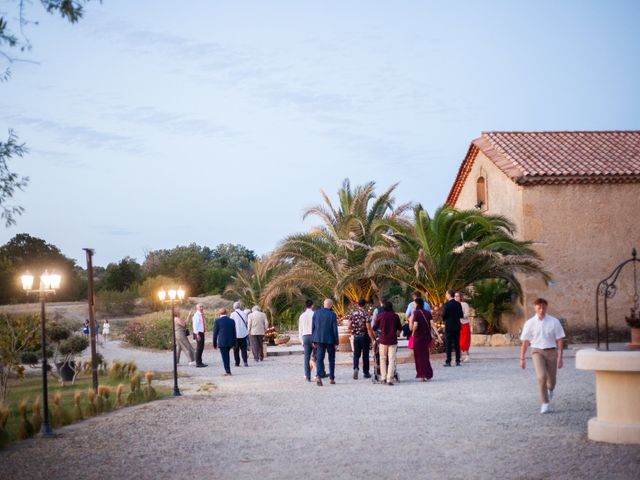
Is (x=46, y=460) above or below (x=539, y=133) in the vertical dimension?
below

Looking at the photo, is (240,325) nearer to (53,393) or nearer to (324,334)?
(53,393)

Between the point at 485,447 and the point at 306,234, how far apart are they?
74.5ft

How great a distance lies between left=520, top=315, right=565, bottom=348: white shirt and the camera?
12.5 m

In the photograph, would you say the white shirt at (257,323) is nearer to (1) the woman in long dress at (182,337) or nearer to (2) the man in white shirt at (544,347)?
(1) the woman in long dress at (182,337)

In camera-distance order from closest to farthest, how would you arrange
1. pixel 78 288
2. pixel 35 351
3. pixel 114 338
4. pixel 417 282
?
pixel 417 282 → pixel 35 351 → pixel 114 338 → pixel 78 288

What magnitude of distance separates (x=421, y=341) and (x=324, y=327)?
208 centimetres

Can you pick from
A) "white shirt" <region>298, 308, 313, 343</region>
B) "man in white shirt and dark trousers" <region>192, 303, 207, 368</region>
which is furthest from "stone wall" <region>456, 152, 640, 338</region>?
"white shirt" <region>298, 308, 313, 343</region>

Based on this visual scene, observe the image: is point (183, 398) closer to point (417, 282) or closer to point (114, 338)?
point (417, 282)

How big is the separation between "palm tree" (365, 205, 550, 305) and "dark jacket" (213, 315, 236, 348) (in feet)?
15.4

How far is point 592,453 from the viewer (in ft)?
30.3

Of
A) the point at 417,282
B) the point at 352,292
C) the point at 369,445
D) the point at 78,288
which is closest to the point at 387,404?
the point at 369,445

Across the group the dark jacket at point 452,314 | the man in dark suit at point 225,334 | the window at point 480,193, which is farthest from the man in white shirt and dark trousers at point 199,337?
the window at point 480,193

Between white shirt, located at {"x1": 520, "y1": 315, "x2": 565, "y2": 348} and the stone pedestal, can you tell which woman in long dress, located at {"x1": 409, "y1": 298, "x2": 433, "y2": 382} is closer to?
white shirt, located at {"x1": 520, "y1": 315, "x2": 565, "y2": 348}

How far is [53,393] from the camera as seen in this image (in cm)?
2027
